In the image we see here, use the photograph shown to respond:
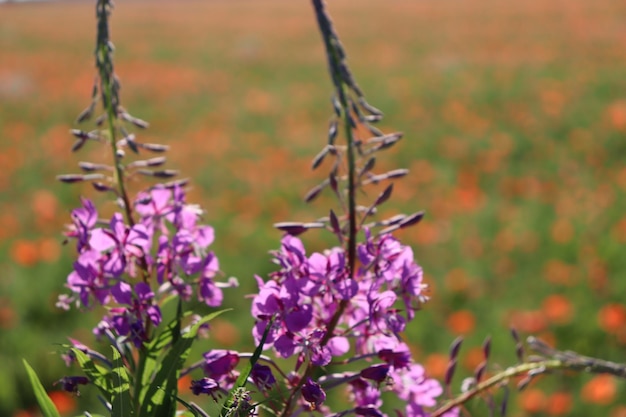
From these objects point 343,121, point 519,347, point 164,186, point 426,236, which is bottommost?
point 426,236

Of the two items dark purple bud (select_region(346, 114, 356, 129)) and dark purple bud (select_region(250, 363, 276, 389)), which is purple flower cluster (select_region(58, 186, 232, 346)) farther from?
dark purple bud (select_region(346, 114, 356, 129))

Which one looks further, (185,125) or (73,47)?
(73,47)

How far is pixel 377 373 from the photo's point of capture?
32.9 inches

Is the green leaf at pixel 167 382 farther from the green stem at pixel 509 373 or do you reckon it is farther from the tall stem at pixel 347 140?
the green stem at pixel 509 373

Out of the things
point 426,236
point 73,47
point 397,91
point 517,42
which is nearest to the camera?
point 426,236

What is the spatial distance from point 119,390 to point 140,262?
0.23m

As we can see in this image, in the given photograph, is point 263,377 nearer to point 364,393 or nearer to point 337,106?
point 364,393

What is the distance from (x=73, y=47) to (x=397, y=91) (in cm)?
848

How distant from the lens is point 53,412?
2.52 feet

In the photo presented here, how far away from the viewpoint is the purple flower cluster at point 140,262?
0.90m

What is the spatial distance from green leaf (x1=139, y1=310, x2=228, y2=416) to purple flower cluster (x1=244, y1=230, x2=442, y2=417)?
0.26 ft

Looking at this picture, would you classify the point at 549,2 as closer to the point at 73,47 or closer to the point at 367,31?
the point at 367,31

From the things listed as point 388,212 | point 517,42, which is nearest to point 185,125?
point 388,212

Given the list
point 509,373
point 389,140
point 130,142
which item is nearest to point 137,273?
point 130,142
